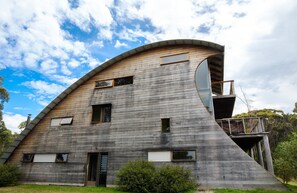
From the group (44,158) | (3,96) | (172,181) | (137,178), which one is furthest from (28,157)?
(3,96)

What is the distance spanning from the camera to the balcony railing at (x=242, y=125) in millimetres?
10445

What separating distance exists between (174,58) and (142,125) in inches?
186

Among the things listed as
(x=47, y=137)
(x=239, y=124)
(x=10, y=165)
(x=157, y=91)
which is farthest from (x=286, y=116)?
(x=10, y=165)

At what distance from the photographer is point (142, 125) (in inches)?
461

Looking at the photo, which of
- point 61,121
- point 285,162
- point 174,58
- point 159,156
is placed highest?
point 174,58

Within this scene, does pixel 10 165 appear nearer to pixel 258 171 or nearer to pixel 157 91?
pixel 157 91

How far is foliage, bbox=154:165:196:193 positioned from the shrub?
15.4 inches

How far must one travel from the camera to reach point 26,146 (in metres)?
14.0

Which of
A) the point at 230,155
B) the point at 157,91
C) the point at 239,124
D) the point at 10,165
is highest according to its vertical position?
the point at 157,91

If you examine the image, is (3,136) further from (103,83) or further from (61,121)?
(103,83)

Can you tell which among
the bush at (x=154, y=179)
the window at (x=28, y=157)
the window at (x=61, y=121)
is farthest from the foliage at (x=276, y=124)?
the window at (x=28, y=157)

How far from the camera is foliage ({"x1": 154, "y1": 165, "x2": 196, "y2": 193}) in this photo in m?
8.60

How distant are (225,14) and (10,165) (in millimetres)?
15245

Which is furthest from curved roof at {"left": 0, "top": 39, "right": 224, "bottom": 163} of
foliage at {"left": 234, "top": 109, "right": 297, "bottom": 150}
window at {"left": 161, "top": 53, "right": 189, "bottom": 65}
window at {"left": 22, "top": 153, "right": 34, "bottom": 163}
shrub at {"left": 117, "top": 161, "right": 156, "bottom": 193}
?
foliage at {"left": 234, "top": 109, "right": 297, "bottom": 150}
